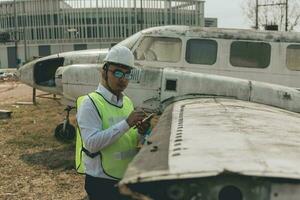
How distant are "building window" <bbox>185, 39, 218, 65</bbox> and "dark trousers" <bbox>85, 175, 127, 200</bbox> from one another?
603 cm

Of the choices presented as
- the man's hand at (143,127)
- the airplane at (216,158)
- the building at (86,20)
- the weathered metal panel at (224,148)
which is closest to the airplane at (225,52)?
the airplane at (216,158)

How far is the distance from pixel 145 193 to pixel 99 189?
Result: 1.22m

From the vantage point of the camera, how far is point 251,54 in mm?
10008

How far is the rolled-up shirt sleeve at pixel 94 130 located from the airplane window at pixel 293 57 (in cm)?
688

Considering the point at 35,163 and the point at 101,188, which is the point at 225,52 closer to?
the point at 35,163

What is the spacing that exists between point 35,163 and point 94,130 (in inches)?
227

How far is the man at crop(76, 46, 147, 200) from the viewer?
12.7 feet

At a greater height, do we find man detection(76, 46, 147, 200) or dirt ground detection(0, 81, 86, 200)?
man detection(76, 46, 147, 200)

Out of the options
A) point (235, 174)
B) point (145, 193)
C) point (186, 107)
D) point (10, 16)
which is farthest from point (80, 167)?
point (10, 16)

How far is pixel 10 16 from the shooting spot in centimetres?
9038

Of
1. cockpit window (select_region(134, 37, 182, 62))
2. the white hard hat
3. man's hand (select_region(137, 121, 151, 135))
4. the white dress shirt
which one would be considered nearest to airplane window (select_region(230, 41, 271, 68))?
cockpit window (select_region(134, 37, 182, 62))

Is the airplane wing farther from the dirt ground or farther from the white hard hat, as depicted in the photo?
the dirt ground

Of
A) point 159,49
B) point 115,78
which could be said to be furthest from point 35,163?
point 115,78

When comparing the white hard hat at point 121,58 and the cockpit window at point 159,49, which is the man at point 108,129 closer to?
the white hard hat at point 121,58
